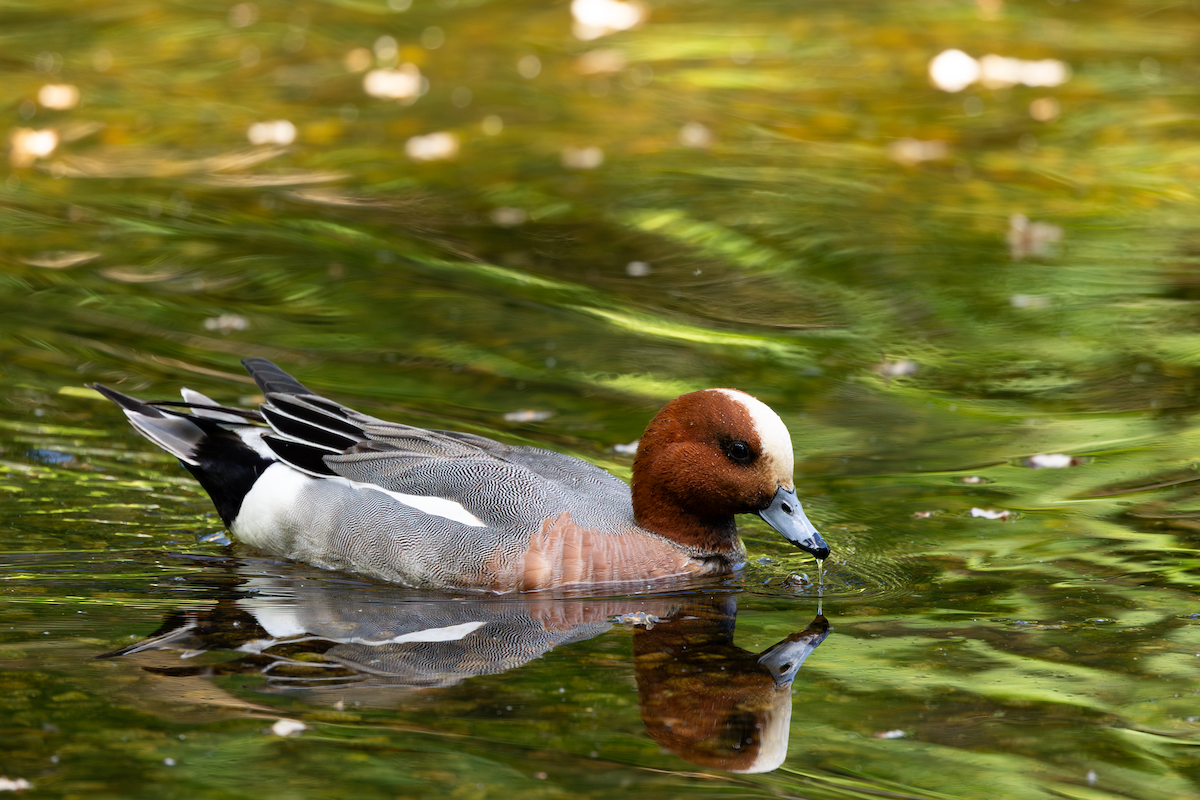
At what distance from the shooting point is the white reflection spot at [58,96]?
49.4 ft

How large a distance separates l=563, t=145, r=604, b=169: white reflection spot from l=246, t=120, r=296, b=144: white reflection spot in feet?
8.70

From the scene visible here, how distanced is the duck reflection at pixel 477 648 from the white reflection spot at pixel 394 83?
9926mm

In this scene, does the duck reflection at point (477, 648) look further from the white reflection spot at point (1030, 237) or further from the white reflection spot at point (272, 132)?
the white reflection spot at point (272, 132)

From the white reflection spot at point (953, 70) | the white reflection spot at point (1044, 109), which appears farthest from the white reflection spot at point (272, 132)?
the white reflection spot at point (1044, 109)

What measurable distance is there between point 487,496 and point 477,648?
0.94 metres

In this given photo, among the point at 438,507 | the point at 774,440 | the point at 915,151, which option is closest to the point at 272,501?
the point at 438,507

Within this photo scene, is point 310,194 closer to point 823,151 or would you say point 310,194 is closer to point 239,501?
point 823,151

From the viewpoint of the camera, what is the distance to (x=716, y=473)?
6477mm

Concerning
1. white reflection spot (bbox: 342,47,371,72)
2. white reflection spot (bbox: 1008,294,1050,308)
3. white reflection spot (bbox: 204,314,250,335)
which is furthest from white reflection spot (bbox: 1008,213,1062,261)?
white reflection spot (bbox: 342,47,371,72)

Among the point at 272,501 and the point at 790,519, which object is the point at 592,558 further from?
the point at 272,501

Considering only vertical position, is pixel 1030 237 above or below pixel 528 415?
above

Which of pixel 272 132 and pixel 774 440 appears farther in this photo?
pixel 272 132

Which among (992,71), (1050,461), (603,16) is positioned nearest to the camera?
(1050,461)

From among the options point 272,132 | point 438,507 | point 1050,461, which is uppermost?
point 272,132
